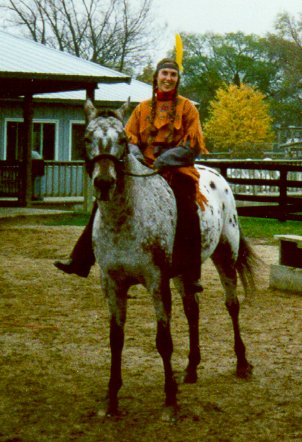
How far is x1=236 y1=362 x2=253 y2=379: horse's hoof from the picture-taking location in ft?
24.7

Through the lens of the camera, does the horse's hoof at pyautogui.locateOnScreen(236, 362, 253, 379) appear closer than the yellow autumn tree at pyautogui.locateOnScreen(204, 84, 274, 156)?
Yes

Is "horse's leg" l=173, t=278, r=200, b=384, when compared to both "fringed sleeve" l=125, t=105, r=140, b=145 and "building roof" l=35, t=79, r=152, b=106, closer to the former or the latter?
"fringed sleeve" l=125, t=105, r=140, b=145

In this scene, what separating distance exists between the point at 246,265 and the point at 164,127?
1.99m

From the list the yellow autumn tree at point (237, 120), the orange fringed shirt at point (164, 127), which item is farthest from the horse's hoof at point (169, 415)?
the yellow autumn tree at point (237, 120)

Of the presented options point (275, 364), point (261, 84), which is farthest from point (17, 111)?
point (261, 84)

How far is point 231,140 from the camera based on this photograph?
290 ft

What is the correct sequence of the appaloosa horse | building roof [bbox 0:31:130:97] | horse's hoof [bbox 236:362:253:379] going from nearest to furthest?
the appaloosa horse
horse's hoof [bbox 236:362:253:379]
building roof [bbox 0:31:130:97]

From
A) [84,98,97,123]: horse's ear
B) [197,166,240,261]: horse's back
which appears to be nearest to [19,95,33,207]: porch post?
[197,166,240,261]: horse's back

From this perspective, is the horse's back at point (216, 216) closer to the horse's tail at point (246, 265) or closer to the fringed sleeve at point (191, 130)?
the horse's tail at point (246, 265)

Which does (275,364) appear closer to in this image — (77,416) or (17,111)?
(77,416)

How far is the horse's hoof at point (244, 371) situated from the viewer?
7543mm

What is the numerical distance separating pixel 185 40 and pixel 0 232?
96939 mm

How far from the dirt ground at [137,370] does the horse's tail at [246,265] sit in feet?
2.01

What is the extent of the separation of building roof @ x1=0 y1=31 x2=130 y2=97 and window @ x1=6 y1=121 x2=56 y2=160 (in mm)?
5867
